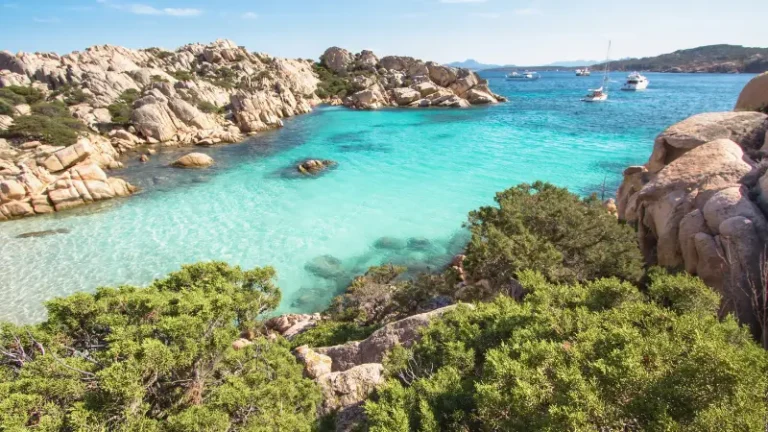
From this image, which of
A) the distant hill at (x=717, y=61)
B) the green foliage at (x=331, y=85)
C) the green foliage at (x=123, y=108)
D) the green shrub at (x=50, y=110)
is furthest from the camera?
the distant hill at (x=717, y=61)

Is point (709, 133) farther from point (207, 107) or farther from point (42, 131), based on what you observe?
point (207, 107)

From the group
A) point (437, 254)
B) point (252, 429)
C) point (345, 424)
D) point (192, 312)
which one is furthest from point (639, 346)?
point (437, 254)

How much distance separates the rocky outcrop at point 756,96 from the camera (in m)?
17.7

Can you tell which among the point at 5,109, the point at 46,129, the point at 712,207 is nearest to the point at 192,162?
the point at 46,129

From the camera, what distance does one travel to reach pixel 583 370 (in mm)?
5605

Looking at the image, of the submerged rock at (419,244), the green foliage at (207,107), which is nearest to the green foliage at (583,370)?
the submerged rock at (419,244)

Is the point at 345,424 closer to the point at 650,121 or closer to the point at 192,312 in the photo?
the point at 192,312

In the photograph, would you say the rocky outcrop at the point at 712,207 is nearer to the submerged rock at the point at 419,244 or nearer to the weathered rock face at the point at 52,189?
the submerged rock at the point at 419,244

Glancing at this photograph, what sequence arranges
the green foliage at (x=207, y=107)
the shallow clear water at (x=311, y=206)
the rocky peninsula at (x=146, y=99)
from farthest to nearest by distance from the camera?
1. the green foliage at (x=207, y=107)
2. the rocky peninsula at (x=146, y=99)
3. the shallow clear water at (x=311, y=206)

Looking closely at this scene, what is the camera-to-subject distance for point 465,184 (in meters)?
31.0

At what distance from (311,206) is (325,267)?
27.5 feet

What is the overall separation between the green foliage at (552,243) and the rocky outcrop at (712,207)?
4.36ft

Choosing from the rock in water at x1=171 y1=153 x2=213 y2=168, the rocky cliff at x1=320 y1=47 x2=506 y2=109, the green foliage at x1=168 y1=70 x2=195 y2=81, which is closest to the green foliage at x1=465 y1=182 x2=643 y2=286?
the rock in water at x1=171 y1=153 x2=213 y2=168

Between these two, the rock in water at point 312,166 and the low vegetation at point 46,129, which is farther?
the low vegetation at point 46,129
